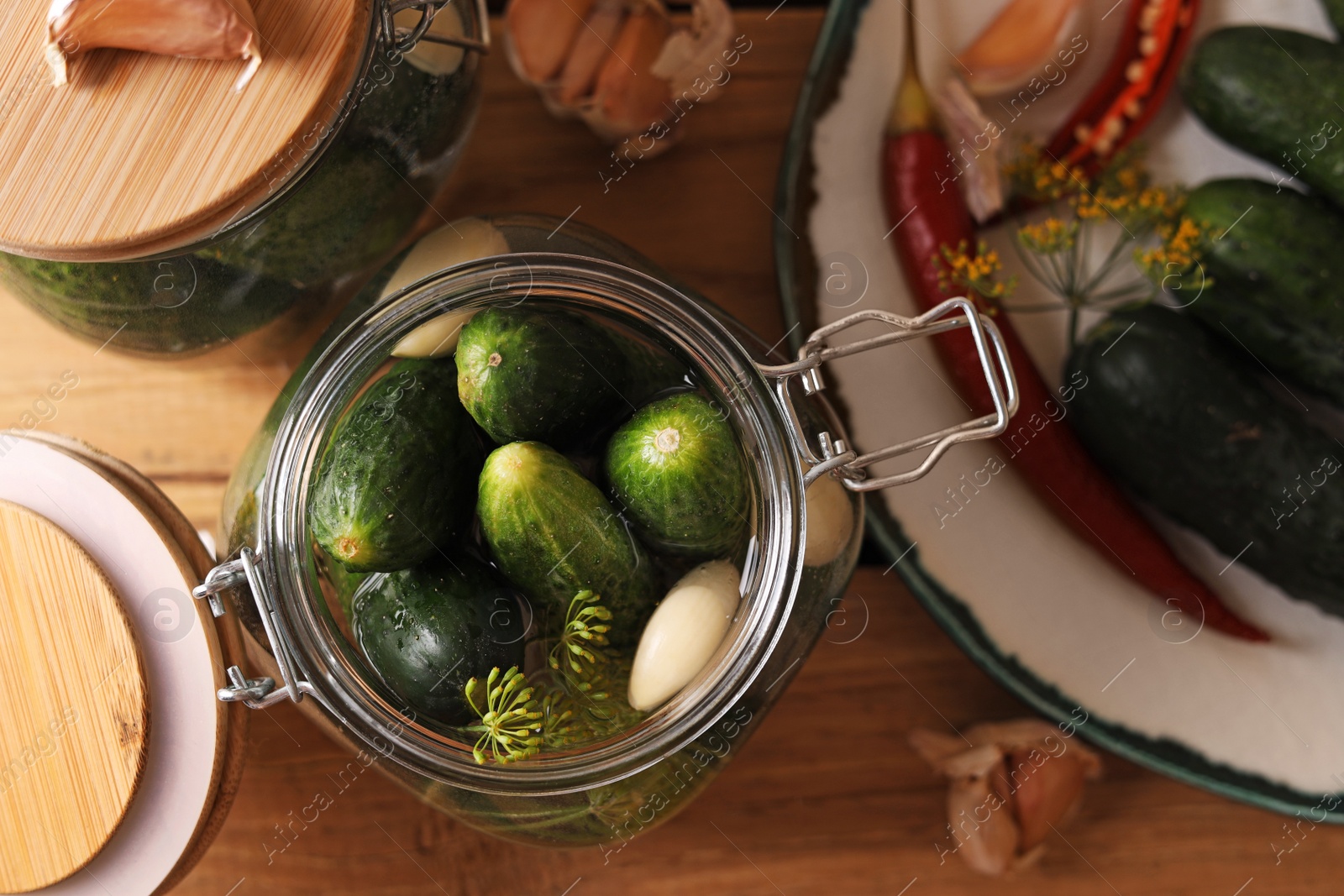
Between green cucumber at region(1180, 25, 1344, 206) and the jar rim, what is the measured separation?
0.45 meters

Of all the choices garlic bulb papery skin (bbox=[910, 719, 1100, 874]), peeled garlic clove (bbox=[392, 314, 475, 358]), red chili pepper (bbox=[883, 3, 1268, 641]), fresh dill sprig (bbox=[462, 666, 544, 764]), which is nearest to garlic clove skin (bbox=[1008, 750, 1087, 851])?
garlic bulb papery skin (bbox=[910, 719, 1100, 874])

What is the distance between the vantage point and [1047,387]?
0.66 m

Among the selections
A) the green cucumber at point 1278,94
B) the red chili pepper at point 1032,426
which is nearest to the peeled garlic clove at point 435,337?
the red chili pepper at point 1032,426

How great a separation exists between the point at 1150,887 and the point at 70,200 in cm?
79

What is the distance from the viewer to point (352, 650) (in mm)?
449

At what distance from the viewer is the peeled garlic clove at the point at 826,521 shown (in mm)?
470

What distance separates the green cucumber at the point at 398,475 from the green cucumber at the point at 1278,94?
0.57 metres

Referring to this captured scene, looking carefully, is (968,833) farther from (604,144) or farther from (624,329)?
Answer: (604,144)

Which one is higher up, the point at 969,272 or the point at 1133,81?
the point at 1133,81

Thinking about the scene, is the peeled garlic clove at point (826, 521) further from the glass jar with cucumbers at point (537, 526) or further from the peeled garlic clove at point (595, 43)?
the peeled garlic clove at point (595, 43)

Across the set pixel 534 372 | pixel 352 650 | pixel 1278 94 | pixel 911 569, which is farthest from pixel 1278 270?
pixel 352 650

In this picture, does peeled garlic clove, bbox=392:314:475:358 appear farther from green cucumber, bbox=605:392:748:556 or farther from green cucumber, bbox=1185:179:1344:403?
green cucumber, bbox=1185:179:1344:403

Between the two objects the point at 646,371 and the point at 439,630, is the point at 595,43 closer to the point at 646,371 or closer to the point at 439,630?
the point at 646,371

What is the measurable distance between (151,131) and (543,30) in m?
0.27
